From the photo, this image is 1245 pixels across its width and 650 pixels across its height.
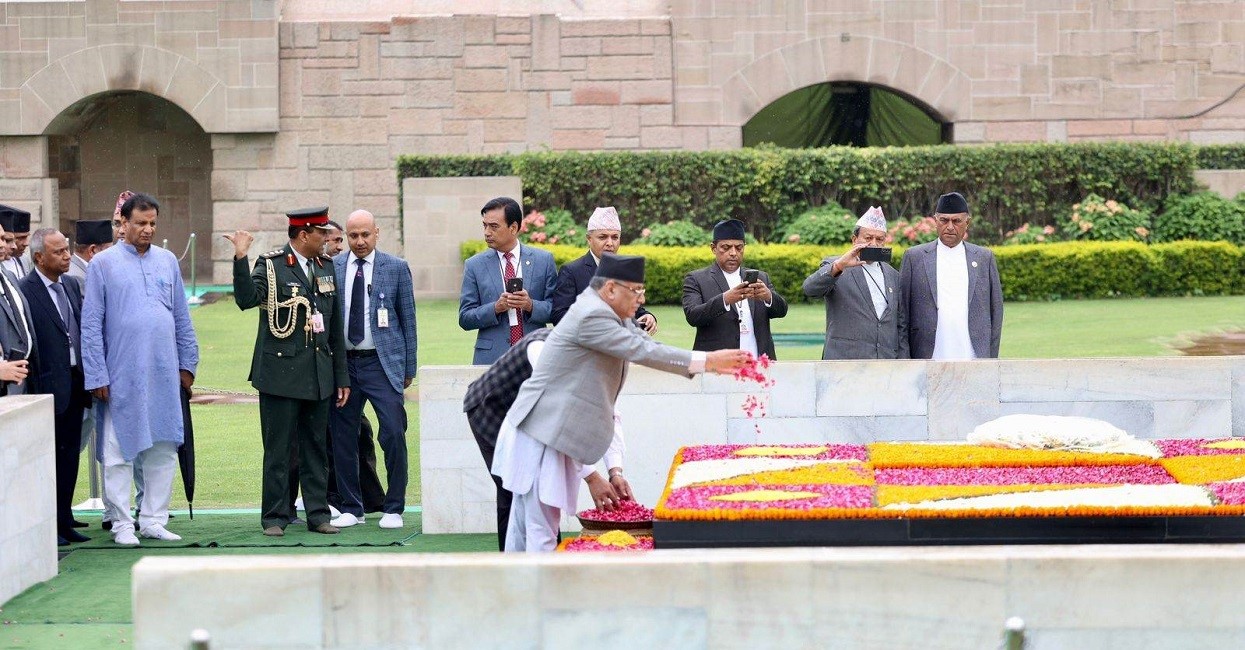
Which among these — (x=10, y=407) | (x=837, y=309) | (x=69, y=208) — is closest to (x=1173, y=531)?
(x=837, y=309)

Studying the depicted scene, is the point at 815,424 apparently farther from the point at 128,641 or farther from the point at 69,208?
the point at 69,208

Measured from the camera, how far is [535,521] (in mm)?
6219

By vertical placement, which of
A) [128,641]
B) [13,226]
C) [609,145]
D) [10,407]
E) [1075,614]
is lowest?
[128,641]

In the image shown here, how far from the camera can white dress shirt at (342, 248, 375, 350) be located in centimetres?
866

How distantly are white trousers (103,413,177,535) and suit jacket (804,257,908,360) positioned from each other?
365 centimetres

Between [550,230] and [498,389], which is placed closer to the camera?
[498,389]

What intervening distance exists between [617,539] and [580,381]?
2.05 feet

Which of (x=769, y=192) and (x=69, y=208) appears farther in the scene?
(x=69, y=208)

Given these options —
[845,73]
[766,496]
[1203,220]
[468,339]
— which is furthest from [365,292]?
[845,73]

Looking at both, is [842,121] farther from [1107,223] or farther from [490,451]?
[490,451]

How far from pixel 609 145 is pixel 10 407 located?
51.8 ft

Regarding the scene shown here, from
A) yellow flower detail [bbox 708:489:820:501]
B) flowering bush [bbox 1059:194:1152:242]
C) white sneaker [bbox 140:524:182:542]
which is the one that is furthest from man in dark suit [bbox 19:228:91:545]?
flowering bush [bbox 1059:194:1152:242]

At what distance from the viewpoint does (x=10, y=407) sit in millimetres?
6871

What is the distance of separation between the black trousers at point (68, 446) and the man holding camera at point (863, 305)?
405 cm
